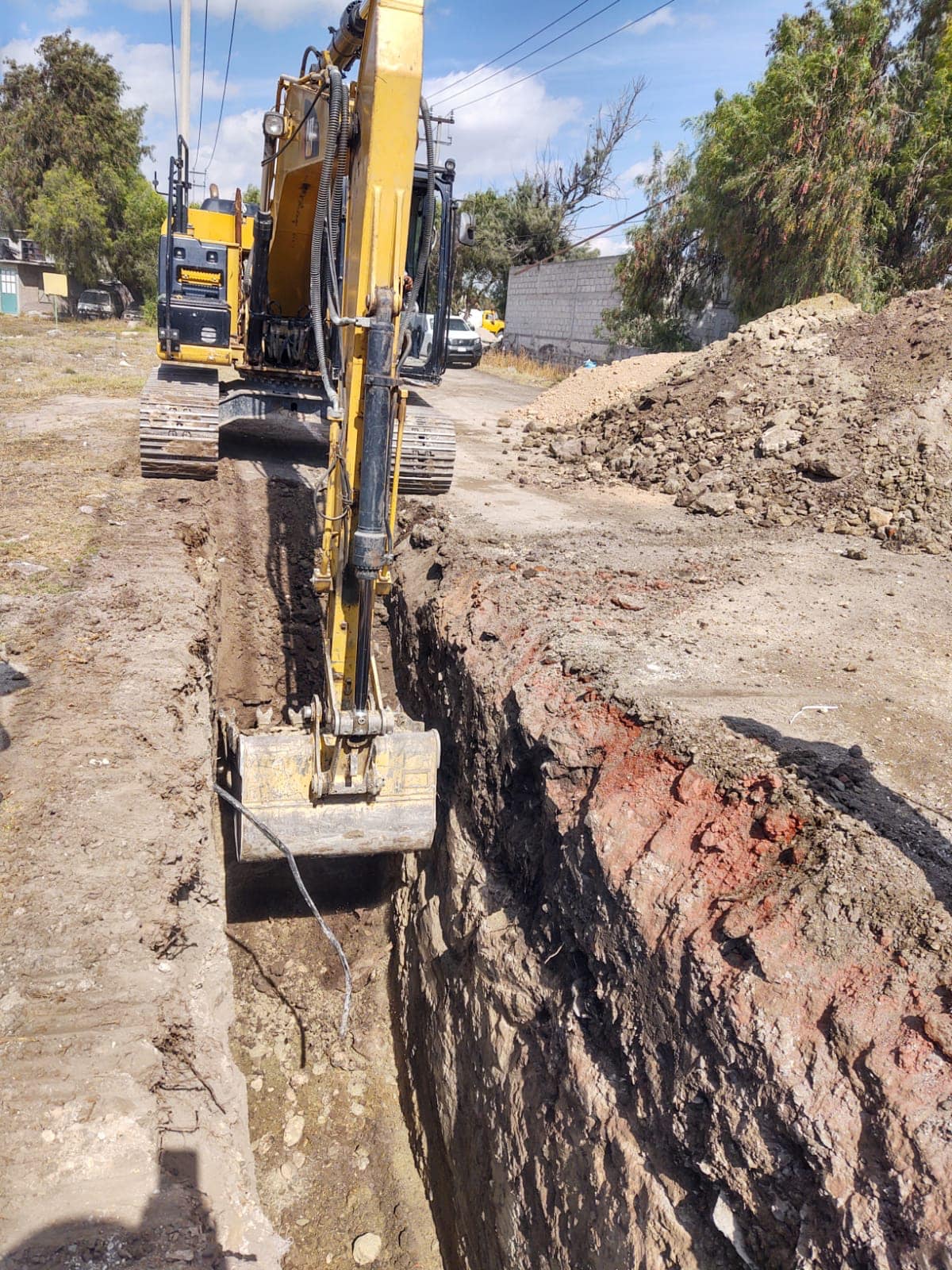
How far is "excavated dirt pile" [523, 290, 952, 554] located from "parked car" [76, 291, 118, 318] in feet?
95.6

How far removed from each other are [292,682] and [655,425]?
7.69 metres

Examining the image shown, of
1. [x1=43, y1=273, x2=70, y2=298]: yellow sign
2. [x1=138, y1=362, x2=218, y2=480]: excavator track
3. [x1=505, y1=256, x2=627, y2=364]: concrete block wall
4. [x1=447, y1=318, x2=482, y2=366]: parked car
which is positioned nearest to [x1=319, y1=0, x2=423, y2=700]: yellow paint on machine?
[x1=138, y1=362, x2=218, y2=480]: excavator track

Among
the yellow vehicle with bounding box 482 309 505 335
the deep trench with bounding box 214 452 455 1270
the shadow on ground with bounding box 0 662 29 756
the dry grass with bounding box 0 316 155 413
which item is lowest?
the deep trench with bounding box 214 452 455 1270

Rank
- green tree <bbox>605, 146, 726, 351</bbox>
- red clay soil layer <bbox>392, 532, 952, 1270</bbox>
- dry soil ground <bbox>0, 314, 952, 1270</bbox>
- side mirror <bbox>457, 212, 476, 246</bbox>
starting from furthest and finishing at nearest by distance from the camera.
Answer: green tree <bbox>605, 146, 726, 351</bbox>, side mirror <bbox>457, 212, 476, 246</bbox>, dry soil ground <bbox>0, 314, 952, 1270</bbox>, red clay soil layer <bbox>392, 532, 952, 1270</bbox>

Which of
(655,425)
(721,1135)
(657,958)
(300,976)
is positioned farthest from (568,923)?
(655,425)

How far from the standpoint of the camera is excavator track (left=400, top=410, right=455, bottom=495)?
1039cm

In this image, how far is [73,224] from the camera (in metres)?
33.8

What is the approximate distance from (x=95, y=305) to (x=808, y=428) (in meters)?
34.4

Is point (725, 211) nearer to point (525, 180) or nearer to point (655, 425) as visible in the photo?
point (655, 425)

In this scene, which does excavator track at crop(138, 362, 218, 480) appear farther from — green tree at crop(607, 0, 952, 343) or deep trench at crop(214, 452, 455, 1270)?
green tree at crop(607, 0, 952, 343)

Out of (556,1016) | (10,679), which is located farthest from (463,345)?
(556,1016)

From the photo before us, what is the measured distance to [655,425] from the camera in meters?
13.1

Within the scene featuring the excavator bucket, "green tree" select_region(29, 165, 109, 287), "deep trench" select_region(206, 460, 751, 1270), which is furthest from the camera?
"green tree" select_region(29, 165, 109, 287)

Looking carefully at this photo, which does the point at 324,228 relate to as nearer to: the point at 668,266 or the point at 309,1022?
the point at 309,1022
